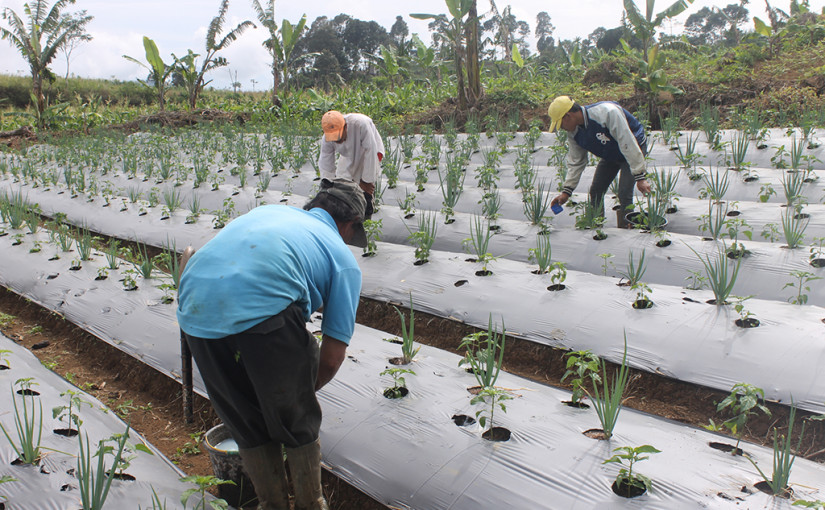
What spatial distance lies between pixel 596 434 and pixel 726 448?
16.0 inches

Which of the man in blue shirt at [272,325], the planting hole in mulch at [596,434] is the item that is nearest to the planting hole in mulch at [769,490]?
the planting hole in mulch at [596,434]

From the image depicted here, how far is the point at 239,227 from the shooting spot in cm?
149

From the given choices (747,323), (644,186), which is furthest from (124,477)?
(644,186)

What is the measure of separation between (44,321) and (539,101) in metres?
7.79

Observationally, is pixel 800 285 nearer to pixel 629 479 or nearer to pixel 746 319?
pixel 746 319

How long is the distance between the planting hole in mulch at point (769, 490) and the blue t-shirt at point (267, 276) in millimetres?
1211

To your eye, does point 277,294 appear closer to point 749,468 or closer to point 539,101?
point 749,468

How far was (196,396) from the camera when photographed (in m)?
2.58

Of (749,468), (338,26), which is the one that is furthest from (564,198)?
(338,26)

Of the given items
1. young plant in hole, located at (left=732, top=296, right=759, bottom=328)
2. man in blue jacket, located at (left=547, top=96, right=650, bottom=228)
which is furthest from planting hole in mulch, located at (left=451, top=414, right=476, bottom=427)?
man in blue jacket, located at (left=547, top=96, right=650, bottom=228)

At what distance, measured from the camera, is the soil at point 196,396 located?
208 centimetres

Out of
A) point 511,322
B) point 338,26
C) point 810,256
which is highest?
point 338,26

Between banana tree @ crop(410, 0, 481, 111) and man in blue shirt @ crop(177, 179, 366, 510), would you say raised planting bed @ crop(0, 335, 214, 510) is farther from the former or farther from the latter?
banana tree @ crop(410, 0, 481, 111)

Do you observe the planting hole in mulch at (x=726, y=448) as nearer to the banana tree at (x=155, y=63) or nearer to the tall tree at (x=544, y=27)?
the banana tree at (x=155, y=63)
